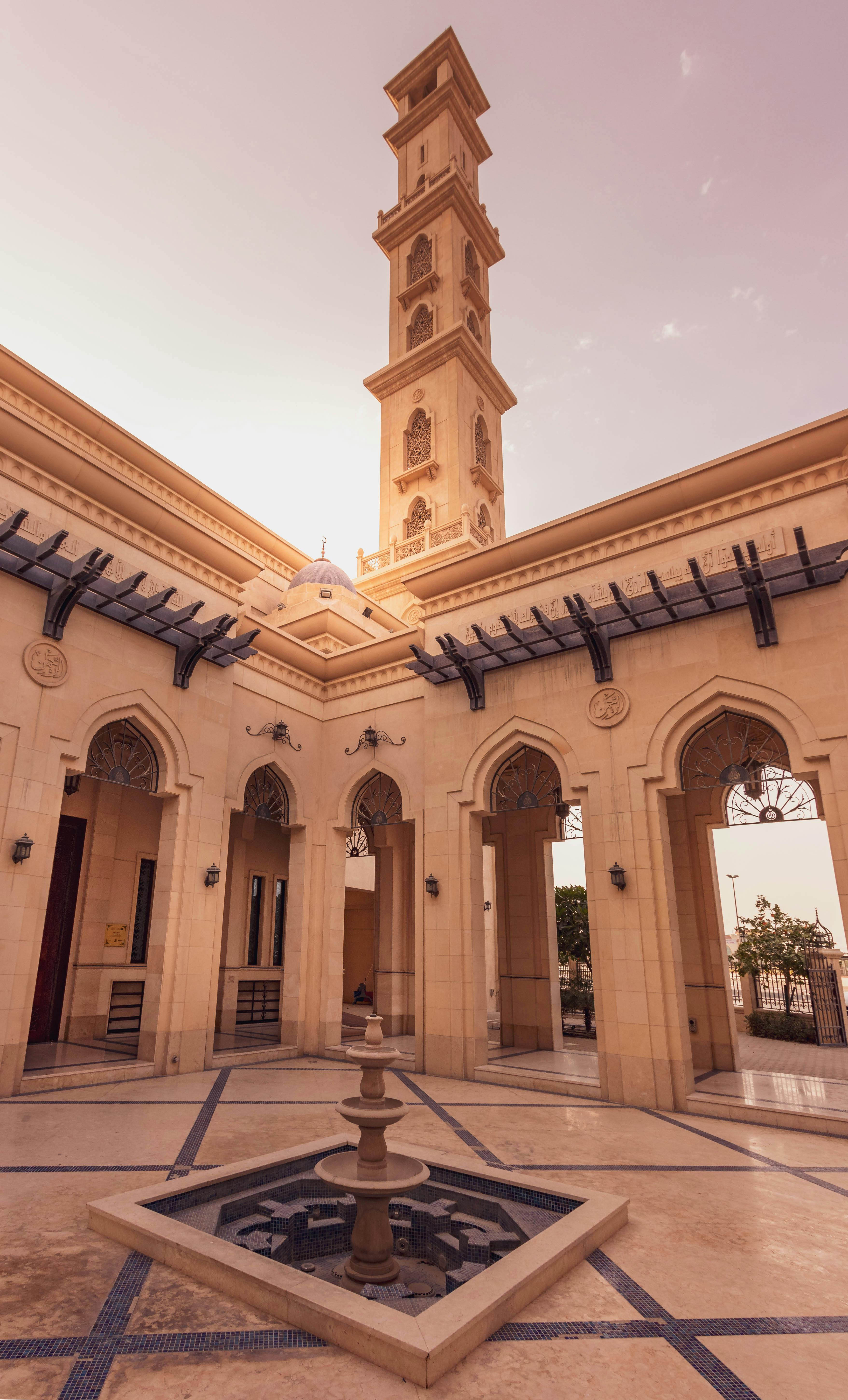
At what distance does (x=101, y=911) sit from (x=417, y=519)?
662 inches

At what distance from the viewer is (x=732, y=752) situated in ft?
31.6

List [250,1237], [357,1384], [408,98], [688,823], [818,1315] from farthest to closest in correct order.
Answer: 1. [408,98]
2. [688,823]
3. [250,1237]
4. [818,1315]
5. [357,1384]

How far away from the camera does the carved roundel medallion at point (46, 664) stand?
368 inches

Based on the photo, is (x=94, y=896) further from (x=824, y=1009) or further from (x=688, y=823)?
(x=824, y=1009)

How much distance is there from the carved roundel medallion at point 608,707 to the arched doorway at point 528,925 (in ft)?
8.03

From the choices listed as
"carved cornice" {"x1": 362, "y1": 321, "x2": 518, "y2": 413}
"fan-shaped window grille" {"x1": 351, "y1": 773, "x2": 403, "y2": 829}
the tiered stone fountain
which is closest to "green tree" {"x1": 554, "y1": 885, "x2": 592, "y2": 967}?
"fan-shaped window grille" {"x1": 351, "y1": 773, "x2": 403, "y2": 829}

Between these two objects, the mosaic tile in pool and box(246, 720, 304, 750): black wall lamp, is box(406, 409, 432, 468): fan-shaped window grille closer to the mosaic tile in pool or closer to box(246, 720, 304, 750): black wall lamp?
box(246, 720, 304, 750): black wall lamp

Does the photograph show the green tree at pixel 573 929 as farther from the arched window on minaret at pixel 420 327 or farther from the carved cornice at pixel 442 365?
the arched window on minaret at pixel 420 327

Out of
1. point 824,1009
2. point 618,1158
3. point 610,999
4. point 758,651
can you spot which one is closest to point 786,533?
point 758,651

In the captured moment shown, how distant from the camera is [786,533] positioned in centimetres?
937

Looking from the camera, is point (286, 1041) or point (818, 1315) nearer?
point (818, 1315)

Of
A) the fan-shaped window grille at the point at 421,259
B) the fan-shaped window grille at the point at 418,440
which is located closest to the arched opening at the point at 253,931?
the fan-shaped window grille at the point at 418,440

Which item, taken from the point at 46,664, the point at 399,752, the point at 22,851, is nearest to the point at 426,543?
the point at 399,752

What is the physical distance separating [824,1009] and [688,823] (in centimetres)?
629
